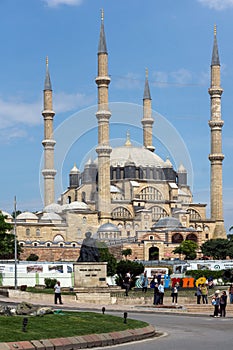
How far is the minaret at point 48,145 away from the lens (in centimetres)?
8069

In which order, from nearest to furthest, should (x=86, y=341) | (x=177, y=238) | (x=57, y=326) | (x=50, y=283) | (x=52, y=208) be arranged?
1. (x=86, y=341)
2. (x=57, y=326)
3. (x=50, y=283)
4. (x=177, y=238)
5. (x=52, y=208)

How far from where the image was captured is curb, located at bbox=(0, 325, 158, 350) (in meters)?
12.8

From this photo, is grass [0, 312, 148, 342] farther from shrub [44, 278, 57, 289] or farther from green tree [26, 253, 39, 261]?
green tree [26, 253, 39, 261]

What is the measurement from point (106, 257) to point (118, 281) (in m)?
11.8

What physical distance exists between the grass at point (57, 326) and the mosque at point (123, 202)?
50916 millimetres

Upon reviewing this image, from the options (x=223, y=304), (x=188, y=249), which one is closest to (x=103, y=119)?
(x=188, y=249)

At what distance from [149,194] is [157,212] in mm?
2270

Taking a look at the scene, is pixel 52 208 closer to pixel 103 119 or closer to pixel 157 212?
pixel 157 212

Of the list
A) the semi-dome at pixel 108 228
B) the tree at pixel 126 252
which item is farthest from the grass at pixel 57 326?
the semi-dome at pixel 108 228

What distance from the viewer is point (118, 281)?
36969mm

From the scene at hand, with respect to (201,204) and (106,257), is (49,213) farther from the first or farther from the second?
(106,257)

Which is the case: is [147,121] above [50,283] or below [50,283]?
above

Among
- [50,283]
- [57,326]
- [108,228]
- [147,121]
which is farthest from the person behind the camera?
[147,121]

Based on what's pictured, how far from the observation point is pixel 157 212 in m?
90.2
